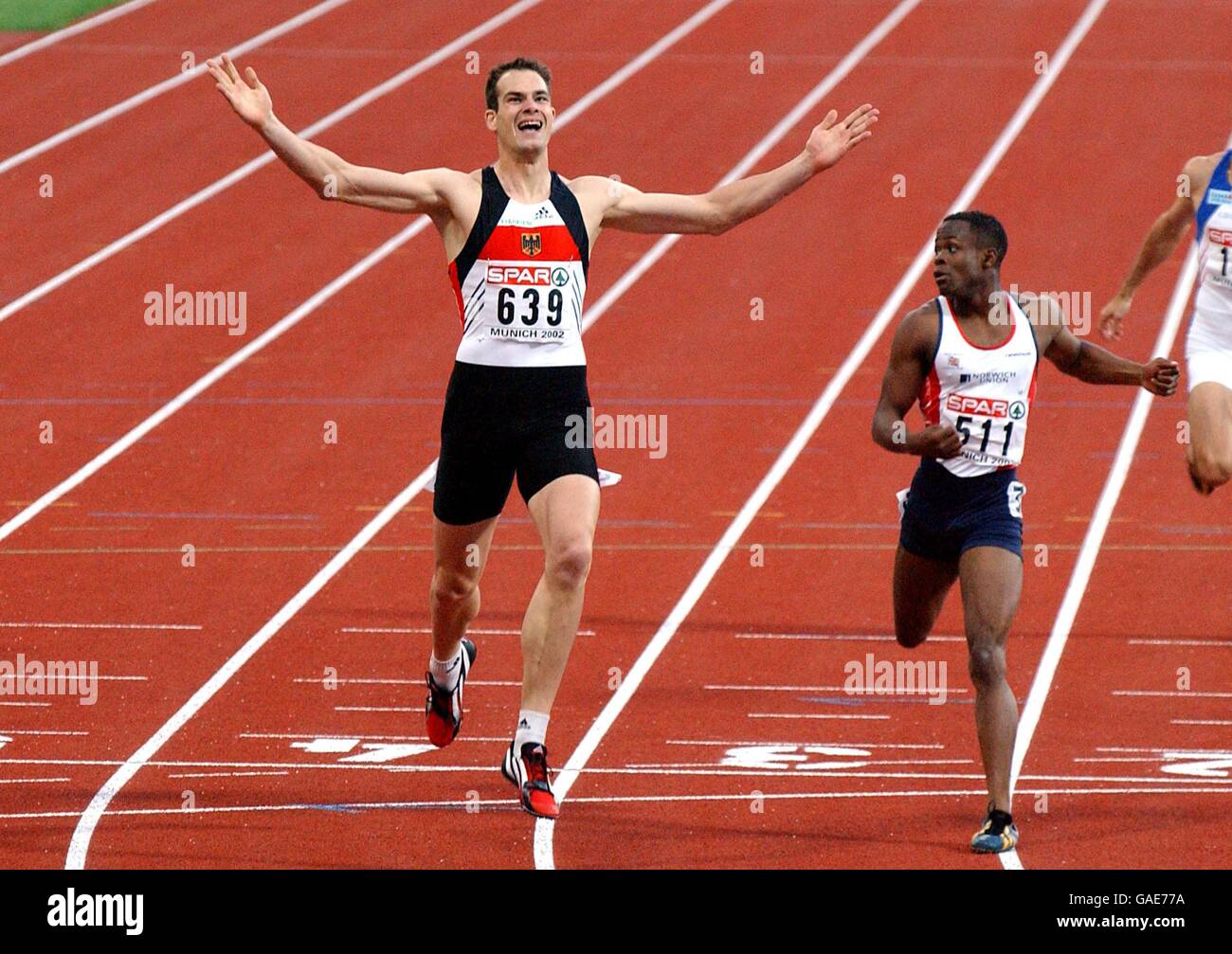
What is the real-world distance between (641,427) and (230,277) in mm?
4455

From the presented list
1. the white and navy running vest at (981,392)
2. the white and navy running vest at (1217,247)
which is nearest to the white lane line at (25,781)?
the white and navy running vest at (981,392)

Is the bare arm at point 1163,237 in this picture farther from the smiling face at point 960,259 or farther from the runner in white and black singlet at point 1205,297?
Result: the smiling face at point 960,259

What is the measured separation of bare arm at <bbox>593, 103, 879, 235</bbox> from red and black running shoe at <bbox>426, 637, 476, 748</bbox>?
1.75m

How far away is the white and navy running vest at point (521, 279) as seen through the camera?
703cm

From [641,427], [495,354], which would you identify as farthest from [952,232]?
[641,427]

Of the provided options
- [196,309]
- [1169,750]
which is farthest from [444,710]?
[196,309]

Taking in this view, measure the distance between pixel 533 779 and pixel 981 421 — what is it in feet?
5.94

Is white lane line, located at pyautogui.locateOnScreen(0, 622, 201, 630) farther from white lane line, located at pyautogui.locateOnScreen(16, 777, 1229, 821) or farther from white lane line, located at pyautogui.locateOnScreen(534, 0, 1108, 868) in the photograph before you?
white lane line, located at pyautogui.locateOnScreen(16, 777, 1229, 821)

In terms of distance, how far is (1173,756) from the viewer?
341 inches

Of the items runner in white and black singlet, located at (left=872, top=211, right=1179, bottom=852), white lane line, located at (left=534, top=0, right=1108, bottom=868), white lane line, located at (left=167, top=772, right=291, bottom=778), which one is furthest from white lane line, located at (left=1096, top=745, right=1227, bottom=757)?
white lane line, located at (left=167, top=772, right=291, bottom=778)

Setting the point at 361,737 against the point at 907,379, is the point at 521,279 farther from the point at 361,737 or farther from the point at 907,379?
the point at 361,737

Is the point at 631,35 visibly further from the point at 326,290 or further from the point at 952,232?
the point at 952,232

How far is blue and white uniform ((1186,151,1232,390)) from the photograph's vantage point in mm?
8156

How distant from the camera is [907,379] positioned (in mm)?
7250
